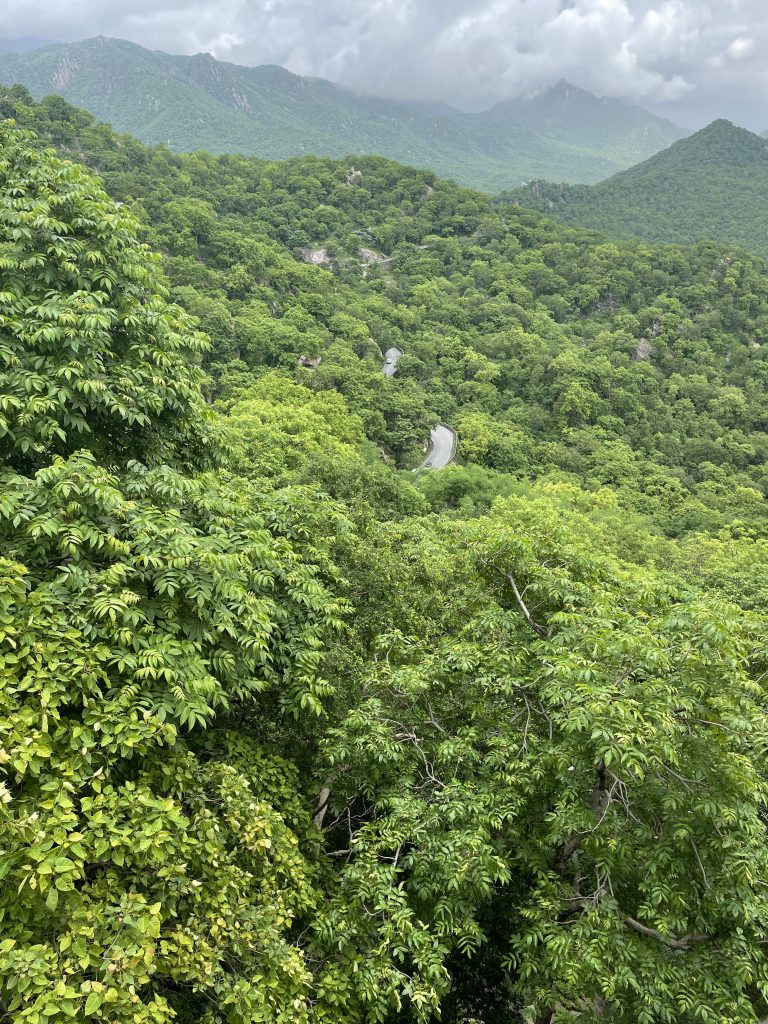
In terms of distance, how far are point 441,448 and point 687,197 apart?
121348 millimetres

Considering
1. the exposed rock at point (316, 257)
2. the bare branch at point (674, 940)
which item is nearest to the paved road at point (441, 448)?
the exposed rock at point (316, 257)

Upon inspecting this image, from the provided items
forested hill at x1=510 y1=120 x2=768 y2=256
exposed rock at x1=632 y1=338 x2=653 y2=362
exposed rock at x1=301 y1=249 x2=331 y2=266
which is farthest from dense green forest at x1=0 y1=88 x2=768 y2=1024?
forested hill at x1=510 y1=120 x2=768 y2=256

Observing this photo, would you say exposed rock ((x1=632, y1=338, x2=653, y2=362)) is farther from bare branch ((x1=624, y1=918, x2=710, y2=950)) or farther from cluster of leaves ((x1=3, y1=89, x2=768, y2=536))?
bare branch ((x1=624, y1=918, x2=710, y2=950))

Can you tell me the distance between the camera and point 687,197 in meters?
129

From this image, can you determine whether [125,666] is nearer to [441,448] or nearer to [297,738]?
[297,738]

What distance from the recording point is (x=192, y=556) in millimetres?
5070

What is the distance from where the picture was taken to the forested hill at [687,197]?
116m

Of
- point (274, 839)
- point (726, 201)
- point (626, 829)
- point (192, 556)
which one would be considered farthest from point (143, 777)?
point (726, 201)

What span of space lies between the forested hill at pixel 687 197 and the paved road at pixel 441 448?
260 ft

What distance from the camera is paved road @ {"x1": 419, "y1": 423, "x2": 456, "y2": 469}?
48.0m

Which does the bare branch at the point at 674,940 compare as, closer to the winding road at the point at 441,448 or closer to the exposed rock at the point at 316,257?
the winding road at the point at 441,448

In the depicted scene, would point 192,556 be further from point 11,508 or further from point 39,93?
point 39,93

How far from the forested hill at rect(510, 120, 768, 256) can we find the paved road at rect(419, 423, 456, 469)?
79.2 meters

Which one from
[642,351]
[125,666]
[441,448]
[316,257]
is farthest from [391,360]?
[125,666]
